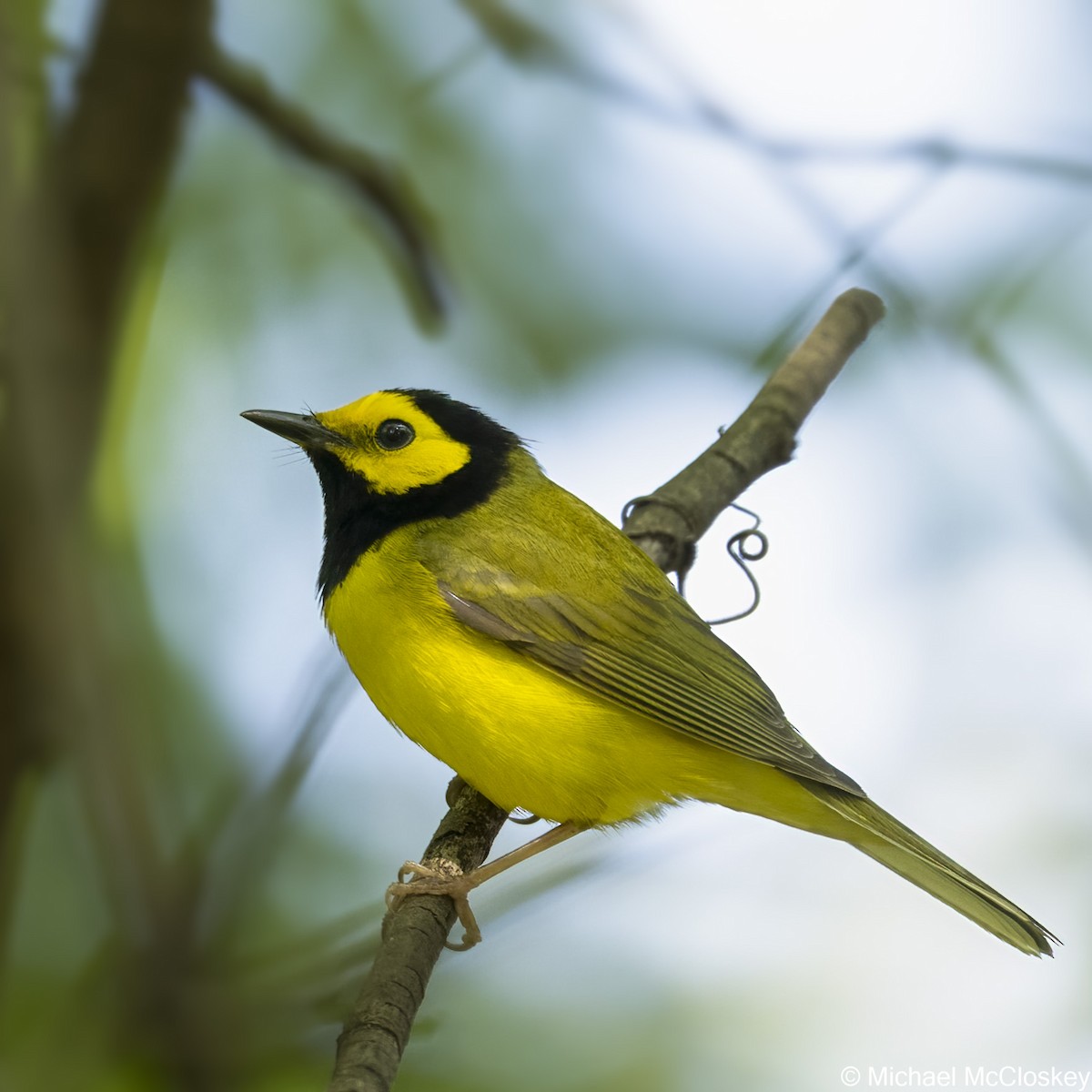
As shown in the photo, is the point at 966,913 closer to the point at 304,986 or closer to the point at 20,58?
the point at 304,986

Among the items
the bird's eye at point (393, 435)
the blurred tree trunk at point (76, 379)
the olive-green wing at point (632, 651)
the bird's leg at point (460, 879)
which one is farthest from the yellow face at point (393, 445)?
the bird's leg at point (460, 879)

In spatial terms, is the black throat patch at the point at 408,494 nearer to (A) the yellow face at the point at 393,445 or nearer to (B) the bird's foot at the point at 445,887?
(A) the yellow face at the point at 393,445

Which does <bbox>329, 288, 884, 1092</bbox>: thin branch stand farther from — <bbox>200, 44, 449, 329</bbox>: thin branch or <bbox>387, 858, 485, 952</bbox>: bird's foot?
<bbox>200, 44, 449, 329</bbox>: thin branch

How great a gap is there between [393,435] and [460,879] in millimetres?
1338

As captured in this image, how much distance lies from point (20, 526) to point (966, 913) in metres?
2.89

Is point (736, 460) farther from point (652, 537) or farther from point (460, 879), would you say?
point (460, 879)

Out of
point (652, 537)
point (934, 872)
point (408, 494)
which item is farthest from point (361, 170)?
point (934, 872)

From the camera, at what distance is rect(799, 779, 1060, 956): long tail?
2938 millimetres

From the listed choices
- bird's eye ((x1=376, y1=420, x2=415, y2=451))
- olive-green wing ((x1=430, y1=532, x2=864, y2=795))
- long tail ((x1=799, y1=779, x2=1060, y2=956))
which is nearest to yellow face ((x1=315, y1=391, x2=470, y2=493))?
bird's eye ((x1=376, y1=420, x2=415, y2=451))

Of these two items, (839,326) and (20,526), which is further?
(839,326)

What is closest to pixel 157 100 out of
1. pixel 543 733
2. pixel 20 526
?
pixel 20 526

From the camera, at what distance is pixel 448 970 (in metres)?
3.25

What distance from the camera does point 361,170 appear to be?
4.37 m

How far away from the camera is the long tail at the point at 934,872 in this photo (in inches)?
116
